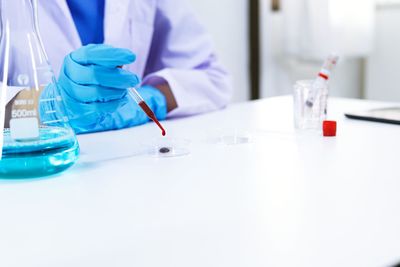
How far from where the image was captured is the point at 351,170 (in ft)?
2.01

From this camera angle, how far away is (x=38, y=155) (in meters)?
0.59

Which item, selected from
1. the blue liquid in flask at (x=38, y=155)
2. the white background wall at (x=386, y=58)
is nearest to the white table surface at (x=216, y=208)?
the blue liquid in flask at (x=38, y=155)

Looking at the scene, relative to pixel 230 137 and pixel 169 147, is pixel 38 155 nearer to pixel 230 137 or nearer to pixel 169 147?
pixel 169 147

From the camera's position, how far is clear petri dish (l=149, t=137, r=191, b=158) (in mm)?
731

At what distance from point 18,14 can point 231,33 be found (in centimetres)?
186

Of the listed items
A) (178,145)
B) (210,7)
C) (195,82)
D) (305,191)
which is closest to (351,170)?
(305,191)

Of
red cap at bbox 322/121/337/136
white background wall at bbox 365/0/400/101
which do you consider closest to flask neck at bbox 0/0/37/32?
red cap at bbox 322/121/337/136

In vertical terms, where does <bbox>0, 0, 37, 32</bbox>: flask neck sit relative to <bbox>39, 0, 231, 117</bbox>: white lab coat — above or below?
above

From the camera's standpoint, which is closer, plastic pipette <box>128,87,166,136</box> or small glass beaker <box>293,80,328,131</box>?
plastic pipette <box>128,87,166,136</box>

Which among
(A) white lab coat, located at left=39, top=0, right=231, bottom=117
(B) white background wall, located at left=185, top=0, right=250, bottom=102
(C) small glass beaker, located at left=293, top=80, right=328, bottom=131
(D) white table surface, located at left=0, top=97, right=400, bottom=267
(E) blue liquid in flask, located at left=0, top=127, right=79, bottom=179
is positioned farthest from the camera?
(B) white background wall, located at left=185, top=0, right=250, bottom=102

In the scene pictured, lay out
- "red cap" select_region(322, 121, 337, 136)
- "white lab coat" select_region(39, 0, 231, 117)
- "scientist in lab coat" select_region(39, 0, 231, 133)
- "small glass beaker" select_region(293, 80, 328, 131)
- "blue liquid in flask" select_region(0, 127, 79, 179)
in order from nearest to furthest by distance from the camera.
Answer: "blue liquid in flask" select_region(0, 127, 79, 179), "scientist in lab coat" select_region(39, 0, 231, 133), "red cap" select_region(322, 121, 337, 136), "small glass beaker" select_region(293, 80, 328, 131), "white lab coat" select_region(39, 0, 231, 117)

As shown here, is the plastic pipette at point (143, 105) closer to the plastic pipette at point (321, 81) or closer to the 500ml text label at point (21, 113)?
the 500ml text label at point (21, 113)

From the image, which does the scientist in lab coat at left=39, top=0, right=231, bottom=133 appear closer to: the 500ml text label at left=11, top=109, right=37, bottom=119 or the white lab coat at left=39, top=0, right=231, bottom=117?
the white lab coat at left=39, top=0, right=231, bottom=117

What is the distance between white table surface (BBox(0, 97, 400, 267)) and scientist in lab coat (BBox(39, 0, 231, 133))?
0.10 meters
